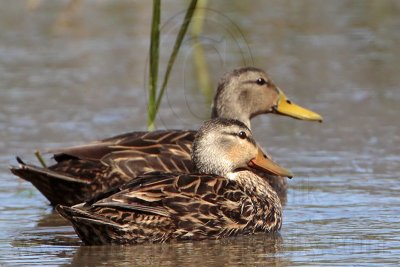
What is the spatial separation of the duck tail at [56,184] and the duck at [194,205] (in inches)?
53.1

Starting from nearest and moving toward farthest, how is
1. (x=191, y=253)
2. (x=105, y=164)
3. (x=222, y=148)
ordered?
(x=191, y=253), (x=222, y=148), (x=105, y=164)

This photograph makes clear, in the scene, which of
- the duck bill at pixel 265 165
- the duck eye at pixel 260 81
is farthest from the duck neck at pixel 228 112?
the duck bill at pixel 265 165

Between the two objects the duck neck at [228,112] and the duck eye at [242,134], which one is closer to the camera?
the duck eye at [242,134]

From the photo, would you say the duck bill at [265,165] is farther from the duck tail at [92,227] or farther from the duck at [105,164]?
the duck tail at [92,227]

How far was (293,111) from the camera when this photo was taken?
11609 millimetres

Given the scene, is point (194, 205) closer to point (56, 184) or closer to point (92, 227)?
point (92, 227)

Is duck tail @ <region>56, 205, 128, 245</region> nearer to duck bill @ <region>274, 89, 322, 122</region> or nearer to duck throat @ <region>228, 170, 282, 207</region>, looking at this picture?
duck throat @ <region>228, 170, 282, 207</region>

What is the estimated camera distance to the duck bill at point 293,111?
11.5 metres

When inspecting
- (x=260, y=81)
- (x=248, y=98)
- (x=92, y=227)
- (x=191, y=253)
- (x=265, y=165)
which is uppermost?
(x=260, y=81)

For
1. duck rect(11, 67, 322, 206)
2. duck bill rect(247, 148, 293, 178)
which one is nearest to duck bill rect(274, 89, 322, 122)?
duck rect(11, 67, 322, 206)

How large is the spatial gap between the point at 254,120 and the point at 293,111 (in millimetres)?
1828

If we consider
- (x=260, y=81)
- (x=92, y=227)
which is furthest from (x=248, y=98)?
(x=92, y=227)

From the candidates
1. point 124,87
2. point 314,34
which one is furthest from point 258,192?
point 314,34

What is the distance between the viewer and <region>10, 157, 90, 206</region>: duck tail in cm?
1005
